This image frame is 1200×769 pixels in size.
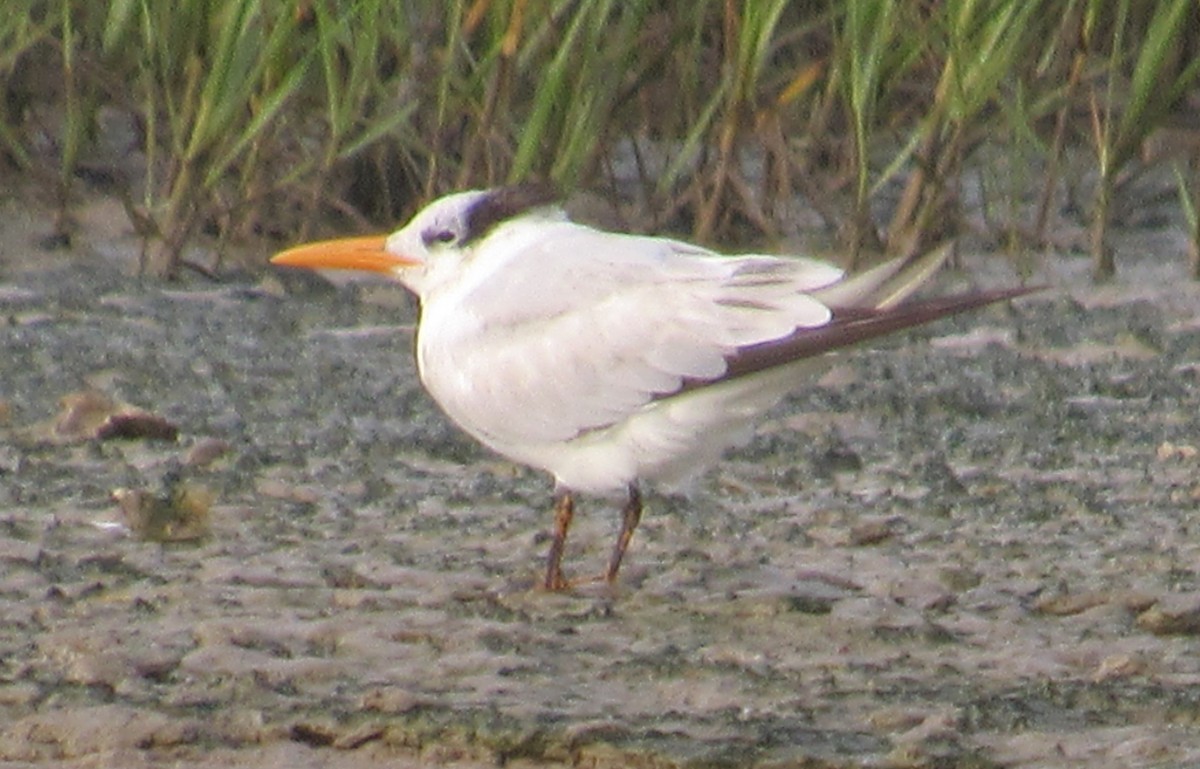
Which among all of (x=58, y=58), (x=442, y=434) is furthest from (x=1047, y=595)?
(x=58, y=58)

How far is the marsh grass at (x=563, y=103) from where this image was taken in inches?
209

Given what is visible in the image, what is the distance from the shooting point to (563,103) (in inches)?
218

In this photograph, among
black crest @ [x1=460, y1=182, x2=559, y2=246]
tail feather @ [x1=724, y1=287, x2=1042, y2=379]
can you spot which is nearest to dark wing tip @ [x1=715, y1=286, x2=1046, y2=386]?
tail feather @ [x1=724, y1=287, x2=1042, y2=379]

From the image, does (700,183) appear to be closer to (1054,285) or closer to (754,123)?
(754,123)

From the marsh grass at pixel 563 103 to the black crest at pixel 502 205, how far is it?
112 centimetres

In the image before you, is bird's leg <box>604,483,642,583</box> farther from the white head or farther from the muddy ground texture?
the white head

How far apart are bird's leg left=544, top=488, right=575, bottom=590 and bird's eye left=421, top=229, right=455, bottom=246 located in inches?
18.9

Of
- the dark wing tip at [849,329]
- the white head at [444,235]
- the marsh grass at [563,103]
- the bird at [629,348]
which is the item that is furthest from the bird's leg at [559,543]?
the marsh grass at [563,103]

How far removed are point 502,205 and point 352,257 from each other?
0.31 m

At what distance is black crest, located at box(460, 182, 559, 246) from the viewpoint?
4117mm

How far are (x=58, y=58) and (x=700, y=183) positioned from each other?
158 centimetres

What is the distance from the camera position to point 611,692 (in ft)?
10.6

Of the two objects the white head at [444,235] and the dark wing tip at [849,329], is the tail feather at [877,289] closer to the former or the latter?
the dark wing tip at [849,329]

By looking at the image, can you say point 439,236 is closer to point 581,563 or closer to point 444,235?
point 444,235
